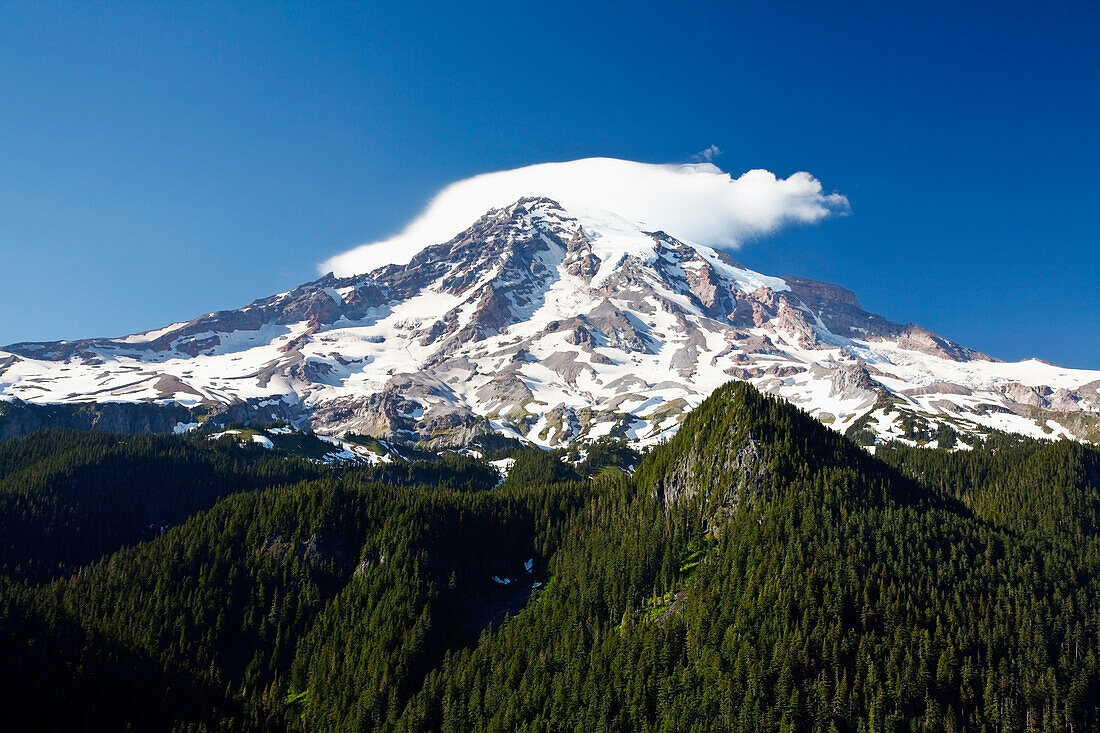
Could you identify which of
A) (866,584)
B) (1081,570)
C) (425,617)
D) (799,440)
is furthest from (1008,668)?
(425,617)

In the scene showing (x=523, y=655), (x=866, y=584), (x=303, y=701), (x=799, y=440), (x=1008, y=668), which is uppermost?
(x=799, y=440)

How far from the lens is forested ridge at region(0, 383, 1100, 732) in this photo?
110750mm

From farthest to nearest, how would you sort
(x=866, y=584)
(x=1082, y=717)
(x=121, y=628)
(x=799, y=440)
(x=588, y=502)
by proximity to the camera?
(x=588, y=502)
(x=799, y=440)
(x=121, y=628)
(x=866, y=584)
(x=1082, y=717)

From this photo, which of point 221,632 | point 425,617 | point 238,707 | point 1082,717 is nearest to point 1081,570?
point 1082,717

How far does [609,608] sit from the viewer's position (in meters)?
140

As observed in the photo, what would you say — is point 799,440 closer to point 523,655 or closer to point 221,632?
point 523,655

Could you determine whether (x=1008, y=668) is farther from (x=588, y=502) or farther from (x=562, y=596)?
(x=588, y=502)

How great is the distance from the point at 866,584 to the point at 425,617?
76481mm

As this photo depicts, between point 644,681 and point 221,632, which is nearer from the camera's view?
point 644,681

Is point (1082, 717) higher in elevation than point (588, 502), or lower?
lower

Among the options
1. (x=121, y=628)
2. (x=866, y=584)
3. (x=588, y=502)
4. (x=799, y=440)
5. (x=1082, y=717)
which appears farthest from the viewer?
(x=588, y=502)

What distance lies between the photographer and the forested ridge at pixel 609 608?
110750 millimetres

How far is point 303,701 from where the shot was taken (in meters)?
132

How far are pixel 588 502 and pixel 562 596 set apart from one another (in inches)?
1833
